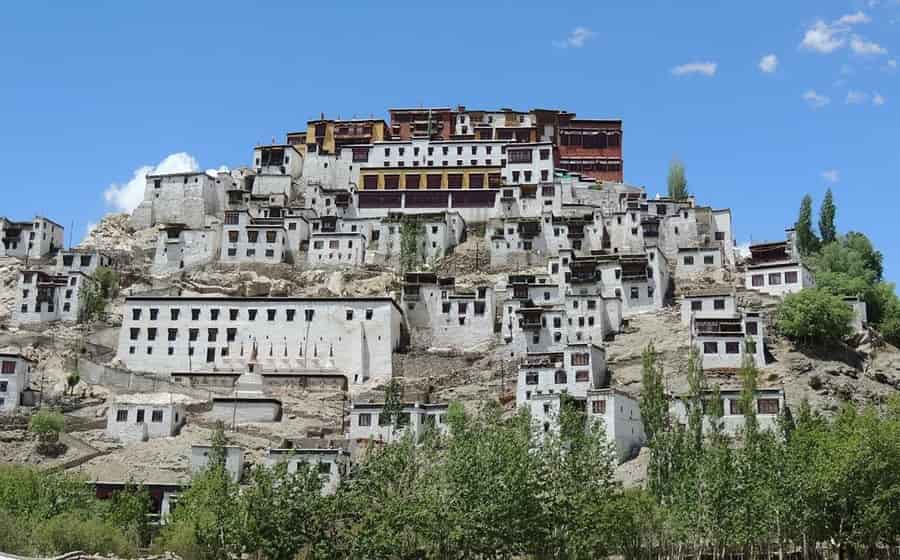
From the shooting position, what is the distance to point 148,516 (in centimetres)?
5653

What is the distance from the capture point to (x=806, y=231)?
9094 cm

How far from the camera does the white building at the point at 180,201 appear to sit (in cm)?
9762

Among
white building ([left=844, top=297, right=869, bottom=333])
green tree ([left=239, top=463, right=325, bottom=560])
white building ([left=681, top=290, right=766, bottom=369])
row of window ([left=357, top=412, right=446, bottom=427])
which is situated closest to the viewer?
green tree ([left=239, top=463, right=325, bottom=560])

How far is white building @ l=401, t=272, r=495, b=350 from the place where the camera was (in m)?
78.9

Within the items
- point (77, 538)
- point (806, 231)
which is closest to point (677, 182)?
point (806, 231)

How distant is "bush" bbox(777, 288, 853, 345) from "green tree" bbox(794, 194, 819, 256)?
71.1 feet

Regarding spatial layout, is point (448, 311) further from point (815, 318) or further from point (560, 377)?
point (815, 318)

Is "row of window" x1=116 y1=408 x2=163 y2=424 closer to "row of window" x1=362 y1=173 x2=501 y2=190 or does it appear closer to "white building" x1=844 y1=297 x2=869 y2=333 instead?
"row of window" x1=362 y1=173 x2=501 y2=190

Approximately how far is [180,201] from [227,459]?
40066mm

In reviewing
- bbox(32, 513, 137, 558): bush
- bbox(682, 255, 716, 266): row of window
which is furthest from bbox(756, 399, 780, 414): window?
bbox(32, 513, 137, 558): bush

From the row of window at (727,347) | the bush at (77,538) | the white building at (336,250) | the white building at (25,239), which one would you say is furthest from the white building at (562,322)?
the white building at (25,239)

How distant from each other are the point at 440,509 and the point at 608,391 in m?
16.2

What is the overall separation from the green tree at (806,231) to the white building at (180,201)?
4633cm

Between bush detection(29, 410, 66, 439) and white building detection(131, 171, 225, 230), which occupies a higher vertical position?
white building detection(131, 171, 225, 230)
